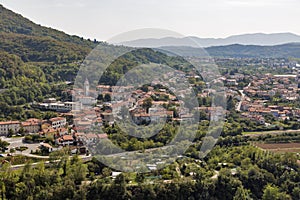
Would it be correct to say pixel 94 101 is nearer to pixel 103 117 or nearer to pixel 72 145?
pixel 103 117

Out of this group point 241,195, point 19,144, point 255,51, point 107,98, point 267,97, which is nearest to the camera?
point 241,195

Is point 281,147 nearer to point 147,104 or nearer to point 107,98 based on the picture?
point 147,104

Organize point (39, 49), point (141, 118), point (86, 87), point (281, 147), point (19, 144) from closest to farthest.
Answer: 1. point (19, 144)
2. point (281, 147)
3. point (141, 118)
4. point (86, 87)
5. point (39, 49)

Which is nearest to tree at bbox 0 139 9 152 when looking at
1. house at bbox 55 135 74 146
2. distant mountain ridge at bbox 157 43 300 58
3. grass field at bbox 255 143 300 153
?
house at bbox 55 135 74 146

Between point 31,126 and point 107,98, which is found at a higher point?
point 107,98

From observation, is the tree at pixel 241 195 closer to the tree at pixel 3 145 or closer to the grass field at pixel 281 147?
the grass field at pixel 281 147

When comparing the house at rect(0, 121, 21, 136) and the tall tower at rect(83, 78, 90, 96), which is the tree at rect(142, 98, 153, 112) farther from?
the house at rect(0, 121, 21, 136)

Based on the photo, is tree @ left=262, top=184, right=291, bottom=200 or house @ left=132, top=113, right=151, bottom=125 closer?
tree @ left=262, top=184, right=291, bottom=200

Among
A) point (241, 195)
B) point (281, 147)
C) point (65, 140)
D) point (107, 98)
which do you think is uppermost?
point (107, 98)

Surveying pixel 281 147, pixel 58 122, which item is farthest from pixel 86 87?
pixel 281 147
